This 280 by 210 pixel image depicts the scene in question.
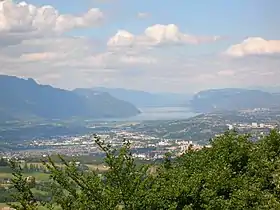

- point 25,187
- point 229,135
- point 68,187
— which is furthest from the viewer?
point 229,135

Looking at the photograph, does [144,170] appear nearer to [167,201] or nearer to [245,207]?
[167,201]

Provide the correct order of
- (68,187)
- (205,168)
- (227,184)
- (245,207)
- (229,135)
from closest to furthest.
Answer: (68,187)
(245,207)
(227,184)
(205,168)
(229,135)

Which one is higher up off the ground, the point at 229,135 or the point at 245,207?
the point at 229,135

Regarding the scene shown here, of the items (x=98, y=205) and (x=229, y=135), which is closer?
(x=98, y=205)

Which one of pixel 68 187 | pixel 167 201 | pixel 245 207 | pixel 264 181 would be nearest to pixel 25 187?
pixel 68 187

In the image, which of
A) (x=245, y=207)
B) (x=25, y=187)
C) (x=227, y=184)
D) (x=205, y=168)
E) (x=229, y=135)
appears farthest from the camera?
(x=229, y=135)

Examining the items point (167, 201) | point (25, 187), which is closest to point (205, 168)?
point (167, 201)

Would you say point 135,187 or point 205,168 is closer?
point 135,187

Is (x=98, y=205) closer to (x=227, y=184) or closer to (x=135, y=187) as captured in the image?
(x=135, y=187)

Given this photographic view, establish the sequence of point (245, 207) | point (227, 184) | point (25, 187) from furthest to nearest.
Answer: point (227, 184) → point (245, 207) → point (25, 187)
